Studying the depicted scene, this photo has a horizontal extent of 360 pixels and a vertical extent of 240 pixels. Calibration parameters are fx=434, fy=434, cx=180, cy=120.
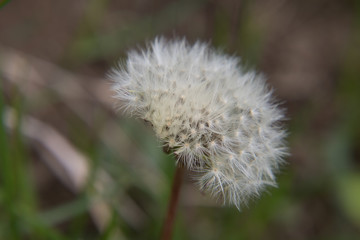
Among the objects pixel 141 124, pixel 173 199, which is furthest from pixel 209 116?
pixel 141 124

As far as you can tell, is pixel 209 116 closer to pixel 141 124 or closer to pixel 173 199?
pixel 173 199

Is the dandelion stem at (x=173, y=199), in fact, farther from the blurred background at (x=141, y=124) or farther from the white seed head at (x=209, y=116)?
the blurred background at (x=141, y=124)

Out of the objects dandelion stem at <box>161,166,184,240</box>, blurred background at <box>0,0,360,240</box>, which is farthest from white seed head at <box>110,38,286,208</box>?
blurred background at <box>0,0,360,240</box>

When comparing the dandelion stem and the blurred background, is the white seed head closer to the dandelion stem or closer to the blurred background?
the dandelion stem

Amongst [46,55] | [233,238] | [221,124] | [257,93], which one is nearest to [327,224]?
[233,238]

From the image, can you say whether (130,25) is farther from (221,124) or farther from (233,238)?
(221,124)

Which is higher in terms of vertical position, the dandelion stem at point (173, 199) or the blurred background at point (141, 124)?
the blurred background at point (141, 124)

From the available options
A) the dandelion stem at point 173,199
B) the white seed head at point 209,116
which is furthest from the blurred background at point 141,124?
the white seed head at point 209,116
